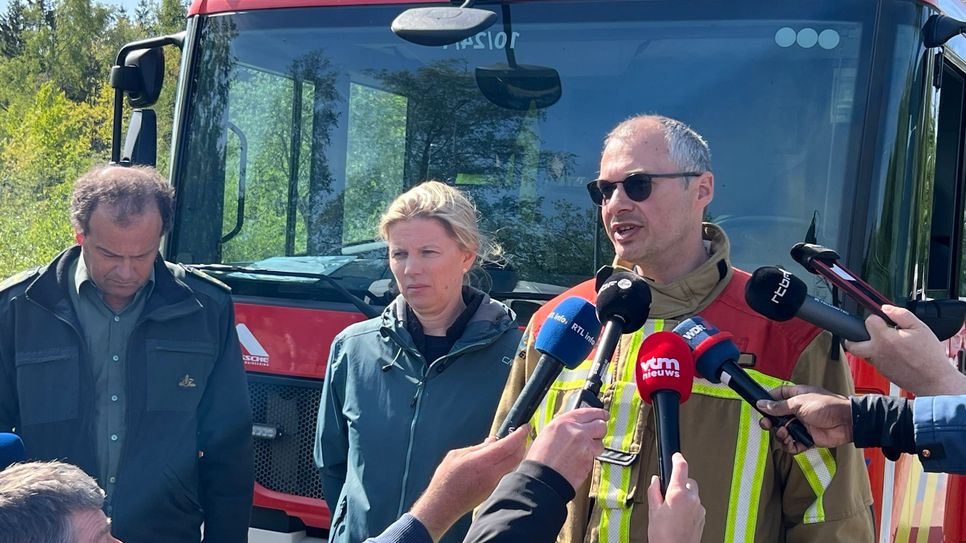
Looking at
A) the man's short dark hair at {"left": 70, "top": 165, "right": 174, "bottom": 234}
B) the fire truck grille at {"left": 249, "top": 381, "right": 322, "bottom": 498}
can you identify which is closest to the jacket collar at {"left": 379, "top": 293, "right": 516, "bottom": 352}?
the man's short dark hair at {"left": 70, "top": 165, "right": 174, "bottom": 234}

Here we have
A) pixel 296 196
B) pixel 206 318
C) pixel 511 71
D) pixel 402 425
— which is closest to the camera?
pixel 402 425

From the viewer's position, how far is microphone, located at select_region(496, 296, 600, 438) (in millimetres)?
2150

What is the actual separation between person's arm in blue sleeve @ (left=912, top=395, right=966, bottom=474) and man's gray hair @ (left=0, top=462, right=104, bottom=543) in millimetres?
1604

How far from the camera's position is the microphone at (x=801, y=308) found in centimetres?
238

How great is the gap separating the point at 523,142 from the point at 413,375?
1288 mm

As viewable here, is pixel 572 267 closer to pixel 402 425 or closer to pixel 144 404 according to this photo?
pixel 402 425

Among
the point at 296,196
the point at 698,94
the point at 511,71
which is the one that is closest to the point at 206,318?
the point at 296,196

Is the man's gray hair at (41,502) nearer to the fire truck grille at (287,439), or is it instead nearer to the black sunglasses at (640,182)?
the black sunglasses at (640,182)

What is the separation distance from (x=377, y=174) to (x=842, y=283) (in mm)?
2445

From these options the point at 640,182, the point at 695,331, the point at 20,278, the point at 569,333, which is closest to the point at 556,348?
the point at 569,333

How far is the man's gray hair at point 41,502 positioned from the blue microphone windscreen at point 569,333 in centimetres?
91

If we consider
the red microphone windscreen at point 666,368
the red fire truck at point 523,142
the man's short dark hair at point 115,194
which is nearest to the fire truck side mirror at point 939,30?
the red fire truck at point 523,142

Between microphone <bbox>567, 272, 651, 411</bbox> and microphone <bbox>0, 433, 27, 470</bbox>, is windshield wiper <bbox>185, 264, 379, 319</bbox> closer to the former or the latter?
microphone <bbox>0, 433, 27, 470</bbox>

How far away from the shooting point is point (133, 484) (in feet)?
11.0
